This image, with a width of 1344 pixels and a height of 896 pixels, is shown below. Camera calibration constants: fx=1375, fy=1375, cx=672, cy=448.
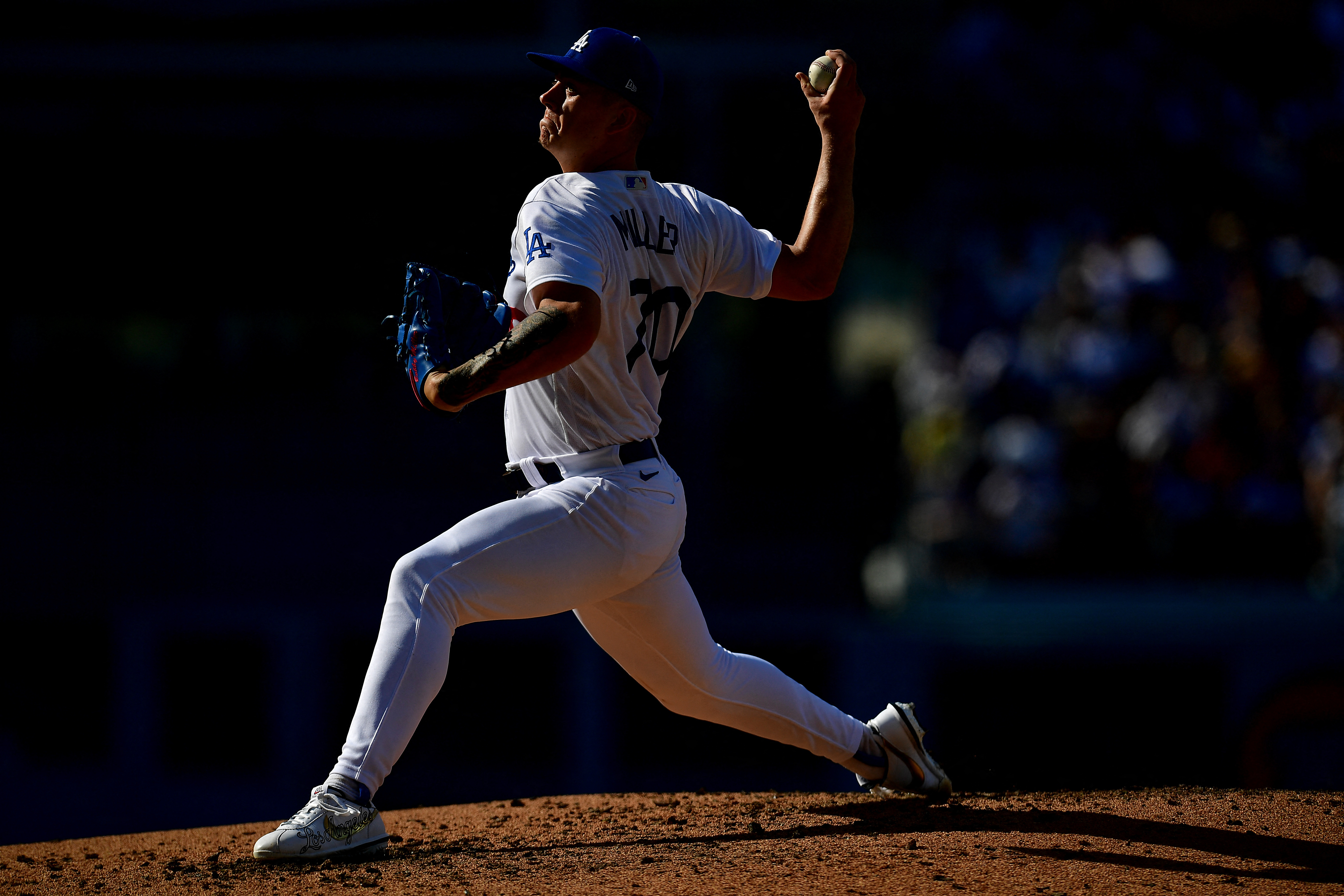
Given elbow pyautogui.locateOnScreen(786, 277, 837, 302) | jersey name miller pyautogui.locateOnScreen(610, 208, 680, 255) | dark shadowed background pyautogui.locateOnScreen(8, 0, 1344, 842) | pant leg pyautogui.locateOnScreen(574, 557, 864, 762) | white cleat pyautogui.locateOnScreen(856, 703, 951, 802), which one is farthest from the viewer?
dark shadowed background pyautogui.locateOnScreen(8, 0, 1344, 842)

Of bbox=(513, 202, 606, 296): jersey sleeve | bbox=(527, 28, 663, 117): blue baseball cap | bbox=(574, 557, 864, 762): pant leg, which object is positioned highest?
bbox=(527, 28, 663, 117): blue baseball cap

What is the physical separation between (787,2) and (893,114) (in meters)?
1.07

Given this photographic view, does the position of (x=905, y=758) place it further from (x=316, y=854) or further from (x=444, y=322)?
(x=444, y=322)

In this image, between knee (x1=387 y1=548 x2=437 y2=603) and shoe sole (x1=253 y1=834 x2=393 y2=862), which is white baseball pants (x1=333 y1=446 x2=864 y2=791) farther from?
shoe sole (x1=253 y1=834 x2=393 y2=862)

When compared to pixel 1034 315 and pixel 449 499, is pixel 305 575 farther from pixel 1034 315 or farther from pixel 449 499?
pixel 1034 315

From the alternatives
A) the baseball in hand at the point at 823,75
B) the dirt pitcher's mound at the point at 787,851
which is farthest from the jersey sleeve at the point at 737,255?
the dirt pitcher's mound at the point at 787,851

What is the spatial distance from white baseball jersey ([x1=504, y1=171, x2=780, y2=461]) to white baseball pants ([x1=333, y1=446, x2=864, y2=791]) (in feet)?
0.27

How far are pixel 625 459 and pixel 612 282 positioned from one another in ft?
1.22

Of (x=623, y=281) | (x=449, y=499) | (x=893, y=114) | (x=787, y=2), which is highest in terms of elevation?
(x=787, y=2)

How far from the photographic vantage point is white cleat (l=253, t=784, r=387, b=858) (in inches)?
107

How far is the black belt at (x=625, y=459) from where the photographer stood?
288 centimetres

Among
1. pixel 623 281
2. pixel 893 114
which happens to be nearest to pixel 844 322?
pixel 893 114

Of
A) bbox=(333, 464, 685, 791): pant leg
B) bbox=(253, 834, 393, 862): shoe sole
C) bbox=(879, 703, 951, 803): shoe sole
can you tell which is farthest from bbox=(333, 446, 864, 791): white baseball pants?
bbox=(879, 703, 951, 803): shoe sole

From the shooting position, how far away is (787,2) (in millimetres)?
9531
